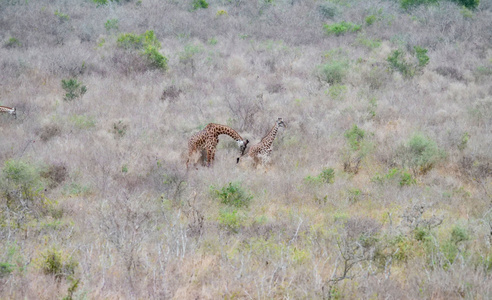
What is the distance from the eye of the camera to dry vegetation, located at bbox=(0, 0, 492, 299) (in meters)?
4.87

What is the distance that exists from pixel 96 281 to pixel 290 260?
1.98 meters

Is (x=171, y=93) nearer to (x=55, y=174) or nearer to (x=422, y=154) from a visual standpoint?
(x=55, y=174)

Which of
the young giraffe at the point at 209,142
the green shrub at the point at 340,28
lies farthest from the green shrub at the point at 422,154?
the green shrub at the point at 340,28

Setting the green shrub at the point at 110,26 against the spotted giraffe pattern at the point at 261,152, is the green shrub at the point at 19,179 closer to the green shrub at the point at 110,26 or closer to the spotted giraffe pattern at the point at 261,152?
the spotted giraffe pattern at the point at 261,152

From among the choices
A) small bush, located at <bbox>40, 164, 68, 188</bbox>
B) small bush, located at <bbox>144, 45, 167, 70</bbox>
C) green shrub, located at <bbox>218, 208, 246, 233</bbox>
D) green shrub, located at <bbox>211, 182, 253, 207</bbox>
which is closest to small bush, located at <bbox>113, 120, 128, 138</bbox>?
small bush, located at <bbox>40, 164, 68, 188</bbox>

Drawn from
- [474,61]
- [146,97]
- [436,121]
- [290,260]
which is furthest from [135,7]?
[290,260]

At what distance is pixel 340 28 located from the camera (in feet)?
69.1

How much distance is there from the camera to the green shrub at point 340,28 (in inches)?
826

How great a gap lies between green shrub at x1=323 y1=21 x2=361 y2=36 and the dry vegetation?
0.32 feet

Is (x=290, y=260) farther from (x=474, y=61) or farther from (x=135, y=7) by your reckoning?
(x=135, y=7)

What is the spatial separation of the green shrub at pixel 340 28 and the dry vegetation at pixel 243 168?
0.32 feet

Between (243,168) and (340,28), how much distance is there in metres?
13.5

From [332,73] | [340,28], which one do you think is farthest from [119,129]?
[340,28]

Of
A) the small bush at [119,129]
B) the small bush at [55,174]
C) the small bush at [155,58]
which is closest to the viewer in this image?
the small bush at [55,174]
